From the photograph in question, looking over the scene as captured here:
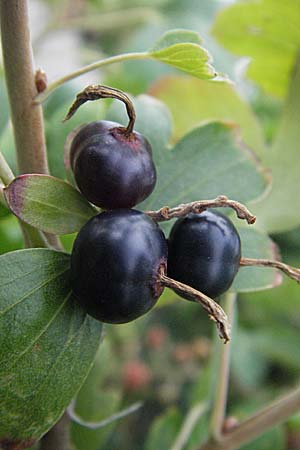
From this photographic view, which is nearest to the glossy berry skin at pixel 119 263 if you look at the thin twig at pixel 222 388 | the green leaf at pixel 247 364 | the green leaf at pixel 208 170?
the green leaf at pixel 208 170

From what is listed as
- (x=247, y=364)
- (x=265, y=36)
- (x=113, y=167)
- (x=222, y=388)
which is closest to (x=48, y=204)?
(x=113, y=167)

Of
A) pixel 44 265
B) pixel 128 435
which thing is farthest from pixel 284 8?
pixel 128 435

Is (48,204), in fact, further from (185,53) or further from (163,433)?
(163,433)

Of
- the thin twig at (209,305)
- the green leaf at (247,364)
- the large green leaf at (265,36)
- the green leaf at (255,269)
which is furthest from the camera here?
the green leaf at (247,364)

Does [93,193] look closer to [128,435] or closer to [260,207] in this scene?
[260,207]

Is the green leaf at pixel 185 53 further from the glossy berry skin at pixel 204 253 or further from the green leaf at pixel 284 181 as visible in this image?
the green leaf at pixel 284 181

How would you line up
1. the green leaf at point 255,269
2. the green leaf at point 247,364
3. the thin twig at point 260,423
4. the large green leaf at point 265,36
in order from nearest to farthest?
the green leaf at point 255,269, the thin twig at point 260,423, the large green leaf at point 265,36, the green leaf at point 247,364

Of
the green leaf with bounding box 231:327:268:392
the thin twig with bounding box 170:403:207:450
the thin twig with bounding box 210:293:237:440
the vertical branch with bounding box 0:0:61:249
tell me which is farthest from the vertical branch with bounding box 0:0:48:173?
the green leaf with bounding box 231:327:268:392
